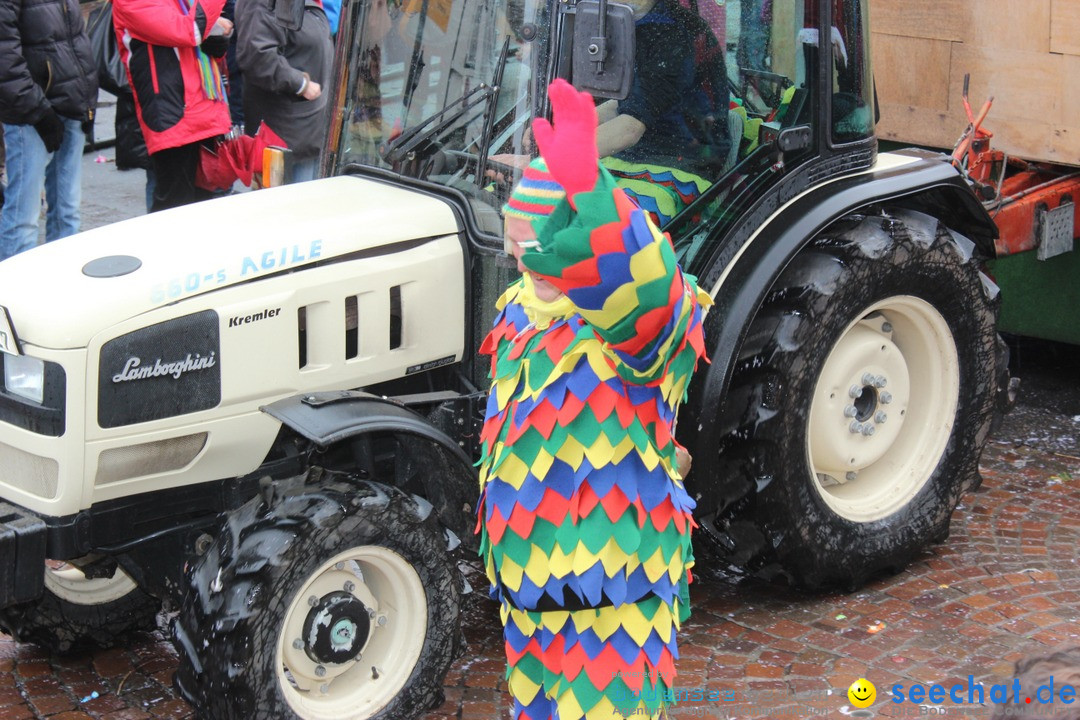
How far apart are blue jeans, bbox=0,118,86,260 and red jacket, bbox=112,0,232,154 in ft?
2.03

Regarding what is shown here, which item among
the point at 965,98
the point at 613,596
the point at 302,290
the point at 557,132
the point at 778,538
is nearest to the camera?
the point at 557,132

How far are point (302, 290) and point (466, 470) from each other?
667mm

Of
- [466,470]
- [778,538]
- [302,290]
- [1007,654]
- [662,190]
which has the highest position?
[662,190]

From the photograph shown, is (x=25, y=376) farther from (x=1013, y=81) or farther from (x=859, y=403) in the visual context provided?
(x=1013, y=81)

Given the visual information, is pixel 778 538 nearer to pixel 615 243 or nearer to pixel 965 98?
pixel 615 243

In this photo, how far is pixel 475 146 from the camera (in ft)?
12.2

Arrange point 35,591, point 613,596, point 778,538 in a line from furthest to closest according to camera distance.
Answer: point 778,538 → point 35,591 → point 613,596

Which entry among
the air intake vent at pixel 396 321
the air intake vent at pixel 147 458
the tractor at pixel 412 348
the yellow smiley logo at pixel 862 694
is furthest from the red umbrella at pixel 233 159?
the yellow smiley logo at pixel 862 694

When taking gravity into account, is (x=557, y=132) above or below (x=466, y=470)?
above

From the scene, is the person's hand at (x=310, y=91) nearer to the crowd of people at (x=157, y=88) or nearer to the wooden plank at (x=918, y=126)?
the crowd of people at (x=157, y=88)

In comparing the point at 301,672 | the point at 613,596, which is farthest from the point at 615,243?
the point at 301,672

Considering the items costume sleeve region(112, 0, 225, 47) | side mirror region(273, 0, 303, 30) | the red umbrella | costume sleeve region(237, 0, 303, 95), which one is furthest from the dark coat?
side mirror region(273, 0, 303, 30)

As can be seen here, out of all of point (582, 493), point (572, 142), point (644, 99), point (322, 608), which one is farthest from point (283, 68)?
point (572, 142)

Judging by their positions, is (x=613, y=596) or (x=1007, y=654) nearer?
(x=613, y=596)
